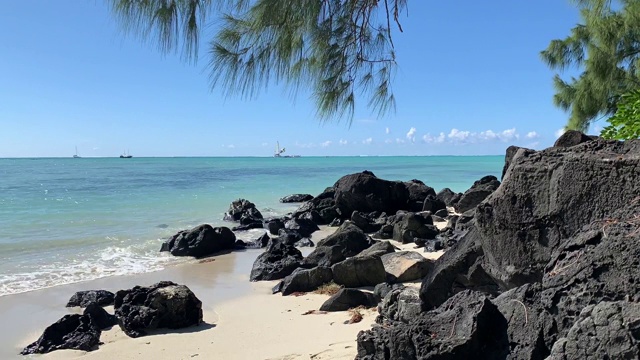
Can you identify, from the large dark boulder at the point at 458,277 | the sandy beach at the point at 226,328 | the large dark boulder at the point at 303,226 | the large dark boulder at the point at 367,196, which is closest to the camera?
the large dark boulder at the point at 458,277

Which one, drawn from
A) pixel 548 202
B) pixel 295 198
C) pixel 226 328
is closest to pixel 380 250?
pixel 226 328

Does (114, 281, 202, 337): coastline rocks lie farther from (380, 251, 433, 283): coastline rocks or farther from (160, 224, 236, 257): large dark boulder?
(160, 224, 236, 257): large dark boulder

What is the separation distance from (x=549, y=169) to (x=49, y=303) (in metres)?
7.30

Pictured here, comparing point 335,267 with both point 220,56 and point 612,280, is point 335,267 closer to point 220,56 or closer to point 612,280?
point 220,56

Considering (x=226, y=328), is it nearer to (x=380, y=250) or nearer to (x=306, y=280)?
(x=306, y=280)

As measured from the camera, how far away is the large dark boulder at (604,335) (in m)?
2.35

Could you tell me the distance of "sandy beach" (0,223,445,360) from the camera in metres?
5.41

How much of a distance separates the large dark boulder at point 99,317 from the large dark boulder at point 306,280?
2440 mm

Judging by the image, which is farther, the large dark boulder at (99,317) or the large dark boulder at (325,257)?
the large dark boulder at (325,257)

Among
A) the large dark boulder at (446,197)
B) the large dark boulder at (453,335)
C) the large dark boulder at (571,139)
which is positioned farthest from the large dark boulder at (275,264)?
the large dark boulder at (446,197)

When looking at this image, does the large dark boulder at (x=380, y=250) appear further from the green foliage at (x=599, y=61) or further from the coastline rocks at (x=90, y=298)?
the green foliage at (x=599, y=61)

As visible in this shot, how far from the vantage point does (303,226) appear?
52.2 feet

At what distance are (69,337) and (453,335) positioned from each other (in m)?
4.76

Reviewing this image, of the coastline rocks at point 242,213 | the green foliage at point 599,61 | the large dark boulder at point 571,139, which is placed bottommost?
the coastline rocks at point 242,213
